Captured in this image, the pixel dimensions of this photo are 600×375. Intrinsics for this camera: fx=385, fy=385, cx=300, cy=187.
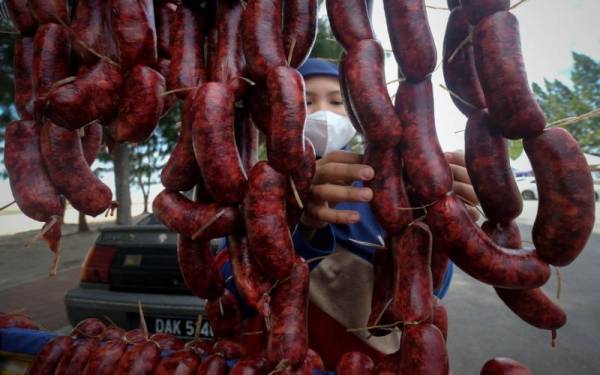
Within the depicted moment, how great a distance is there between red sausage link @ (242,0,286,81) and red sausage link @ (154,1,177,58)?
390 mm

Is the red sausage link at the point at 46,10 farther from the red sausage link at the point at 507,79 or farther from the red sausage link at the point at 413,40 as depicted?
the red sausage link at the point at 507,79

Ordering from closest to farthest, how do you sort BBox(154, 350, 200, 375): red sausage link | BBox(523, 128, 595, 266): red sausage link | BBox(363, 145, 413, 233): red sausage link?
BBox(523, 128, 595, 266): red sausage link, BBox(363, 145, 413, 233): red sausage link, BBox(154, 350, 200, 375): red sausage link

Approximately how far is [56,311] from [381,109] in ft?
21.2

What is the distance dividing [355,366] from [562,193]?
1.94 ft

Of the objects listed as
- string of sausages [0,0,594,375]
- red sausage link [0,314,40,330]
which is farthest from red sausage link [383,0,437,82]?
red sausage link [0,314,40,330]

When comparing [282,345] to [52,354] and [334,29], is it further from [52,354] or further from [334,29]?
[52,354]

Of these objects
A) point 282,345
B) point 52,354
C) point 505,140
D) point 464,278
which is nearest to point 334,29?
point 505,140

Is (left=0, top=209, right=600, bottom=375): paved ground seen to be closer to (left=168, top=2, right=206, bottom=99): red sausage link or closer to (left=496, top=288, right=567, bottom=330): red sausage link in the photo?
(left=496, top=288, right=567, bottom=330): red sausage link

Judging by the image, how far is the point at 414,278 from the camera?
2.68ft

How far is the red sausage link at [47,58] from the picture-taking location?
35.4 inches

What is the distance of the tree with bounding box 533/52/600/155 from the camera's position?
2508cm

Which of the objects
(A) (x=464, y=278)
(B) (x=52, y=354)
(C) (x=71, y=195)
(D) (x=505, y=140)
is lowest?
(A) (x=464, y=278)

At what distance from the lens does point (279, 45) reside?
849 mm

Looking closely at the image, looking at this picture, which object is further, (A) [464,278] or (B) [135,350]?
(A) [464,278]
